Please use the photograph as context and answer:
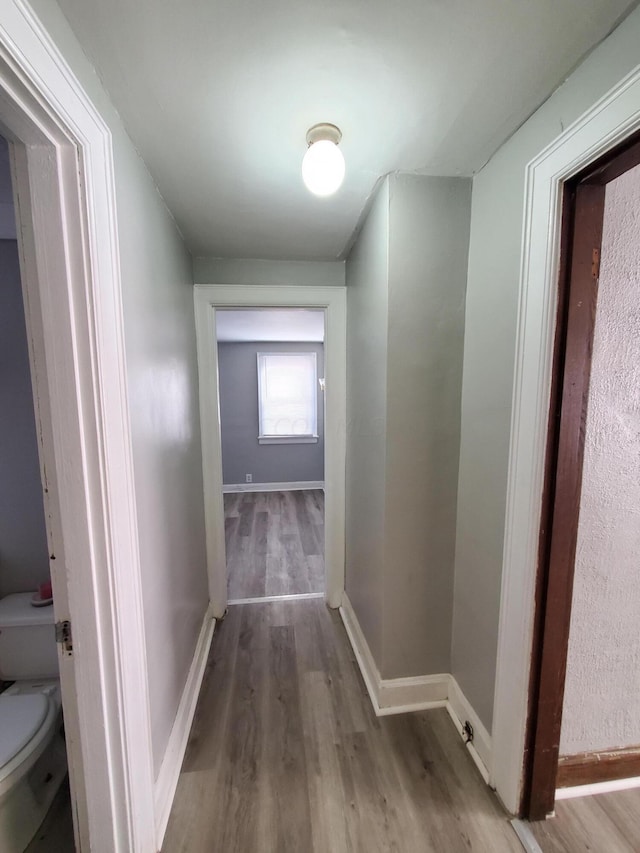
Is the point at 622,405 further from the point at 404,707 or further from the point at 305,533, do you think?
→ the point at 305,533

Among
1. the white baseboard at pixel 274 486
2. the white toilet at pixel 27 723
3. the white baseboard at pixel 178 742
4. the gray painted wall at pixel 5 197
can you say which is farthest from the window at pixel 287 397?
the white toilet at pixel 27 723

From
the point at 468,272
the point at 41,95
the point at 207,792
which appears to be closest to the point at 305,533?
the point at 207,792

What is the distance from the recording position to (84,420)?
2.50 ft

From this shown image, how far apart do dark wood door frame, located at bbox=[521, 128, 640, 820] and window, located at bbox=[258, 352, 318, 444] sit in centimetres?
414

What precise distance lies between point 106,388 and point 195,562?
51.7 inches

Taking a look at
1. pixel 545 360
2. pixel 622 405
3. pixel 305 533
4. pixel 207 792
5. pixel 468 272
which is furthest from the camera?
pixel 305 533

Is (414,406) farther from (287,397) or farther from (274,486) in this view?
(274,486)

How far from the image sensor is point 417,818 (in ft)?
3.67

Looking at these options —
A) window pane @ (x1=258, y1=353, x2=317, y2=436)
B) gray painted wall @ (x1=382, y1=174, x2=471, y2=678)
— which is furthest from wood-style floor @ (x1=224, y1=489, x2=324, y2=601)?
gray painted wall @ (x1=382, y1=174, x2=471, y2=678)

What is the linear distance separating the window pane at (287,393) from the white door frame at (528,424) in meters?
4.06

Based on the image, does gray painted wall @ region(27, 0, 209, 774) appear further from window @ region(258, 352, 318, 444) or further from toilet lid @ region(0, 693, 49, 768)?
window @ region(258, 352, 318, 444)

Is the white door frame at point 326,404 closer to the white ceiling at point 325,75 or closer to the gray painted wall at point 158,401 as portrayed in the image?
the gray painted wall at point 158,401

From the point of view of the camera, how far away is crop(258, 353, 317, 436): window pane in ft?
16.1

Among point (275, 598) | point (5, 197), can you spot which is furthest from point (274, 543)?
point (5, 197)
